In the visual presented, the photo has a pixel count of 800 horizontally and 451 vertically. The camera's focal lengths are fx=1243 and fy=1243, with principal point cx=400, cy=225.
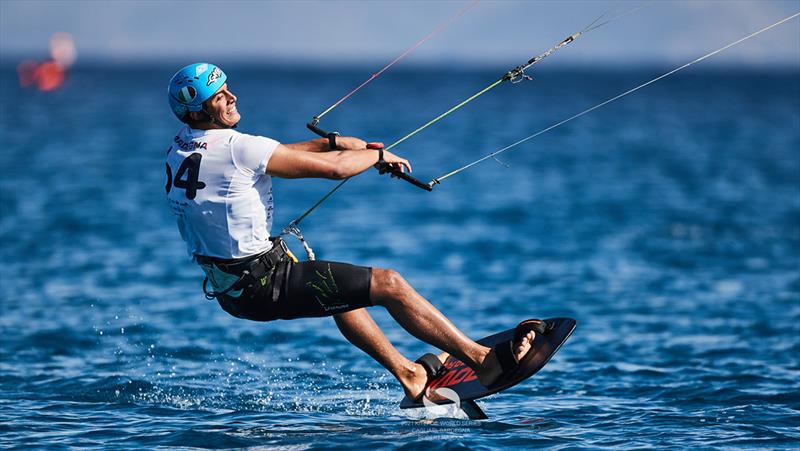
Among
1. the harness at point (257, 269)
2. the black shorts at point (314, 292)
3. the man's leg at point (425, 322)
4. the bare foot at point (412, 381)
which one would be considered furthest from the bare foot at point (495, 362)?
the harness at point (257, 269)

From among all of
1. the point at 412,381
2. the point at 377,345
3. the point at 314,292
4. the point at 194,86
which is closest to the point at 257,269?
the point at 314,292

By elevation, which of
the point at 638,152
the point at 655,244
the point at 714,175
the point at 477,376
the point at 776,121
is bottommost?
the point at 477,376

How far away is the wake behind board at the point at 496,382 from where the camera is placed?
9.82 m

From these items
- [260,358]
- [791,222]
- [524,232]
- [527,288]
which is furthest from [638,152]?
[260,358]

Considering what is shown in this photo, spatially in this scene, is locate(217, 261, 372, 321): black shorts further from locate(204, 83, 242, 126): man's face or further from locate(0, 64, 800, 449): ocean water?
locate(204, 83, 242, 126): man's face

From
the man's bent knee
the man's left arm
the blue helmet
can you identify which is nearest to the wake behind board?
the man's bent knee

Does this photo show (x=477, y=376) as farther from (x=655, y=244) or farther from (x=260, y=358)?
(x=655, y=244)

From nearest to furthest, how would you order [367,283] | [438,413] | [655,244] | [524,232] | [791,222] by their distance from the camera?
1. [367,283]
2. [438,413]
3. [655,244]
4. [524,232]
5. [791,222]

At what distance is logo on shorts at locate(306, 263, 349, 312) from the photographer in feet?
31.3

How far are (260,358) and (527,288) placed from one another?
6317mm

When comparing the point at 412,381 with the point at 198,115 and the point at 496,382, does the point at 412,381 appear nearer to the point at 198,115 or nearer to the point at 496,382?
the point at 496,382

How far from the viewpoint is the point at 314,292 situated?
31.4 feet

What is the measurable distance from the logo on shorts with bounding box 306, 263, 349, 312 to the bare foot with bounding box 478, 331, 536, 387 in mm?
1286

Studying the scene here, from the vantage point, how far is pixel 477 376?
10.1m
